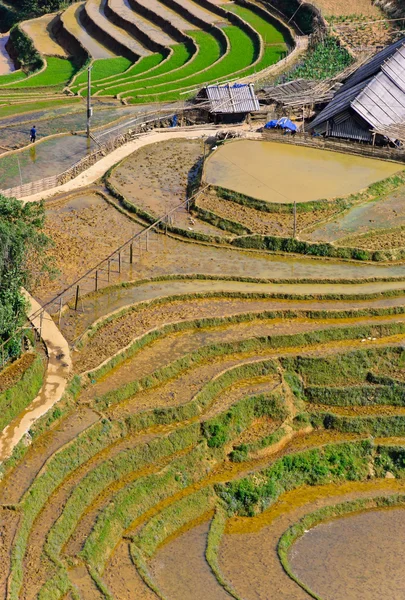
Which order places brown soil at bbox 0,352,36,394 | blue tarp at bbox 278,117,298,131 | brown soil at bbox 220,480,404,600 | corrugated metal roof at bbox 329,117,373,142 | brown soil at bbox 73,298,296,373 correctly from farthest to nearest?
blue tarp at bbox 278,117,298,131, corrugated metal roof at bbox 329,117,373,142, brown soil at bbox 73,298,296,373, brown soil at bbox 0,352,36,394, brown soil at bbox 220,480,404,600

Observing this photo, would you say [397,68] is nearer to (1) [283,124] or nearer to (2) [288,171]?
(1) [283,124]

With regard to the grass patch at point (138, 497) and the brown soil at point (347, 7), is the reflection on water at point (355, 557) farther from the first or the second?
the brown soil at point (347, 7)

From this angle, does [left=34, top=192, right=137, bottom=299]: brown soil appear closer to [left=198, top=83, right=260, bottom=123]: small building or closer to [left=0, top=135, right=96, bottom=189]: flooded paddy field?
[left=0, top=135, right=96, bottom=189]: flooded paddy field

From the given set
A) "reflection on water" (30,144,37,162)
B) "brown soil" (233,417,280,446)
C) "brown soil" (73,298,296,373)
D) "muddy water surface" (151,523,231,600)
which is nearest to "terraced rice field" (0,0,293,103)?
"reflection on water" (30,144,37,162)

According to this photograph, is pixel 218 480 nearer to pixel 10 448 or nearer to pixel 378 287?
pixel 10 448

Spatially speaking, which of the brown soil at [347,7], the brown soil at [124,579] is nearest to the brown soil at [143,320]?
the brown soil at [124,579]

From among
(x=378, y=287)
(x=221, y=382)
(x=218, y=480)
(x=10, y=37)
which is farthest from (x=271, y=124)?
(x=10, y=37)

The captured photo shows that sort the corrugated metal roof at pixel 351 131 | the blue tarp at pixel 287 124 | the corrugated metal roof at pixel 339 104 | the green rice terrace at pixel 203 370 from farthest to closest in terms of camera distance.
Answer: the blue tarp at pixel 287 124, the corrugated metal roof at pixel 339 104, the corrugated metal roof at pixel 351 131, the green rice terrace at pixel 203 370

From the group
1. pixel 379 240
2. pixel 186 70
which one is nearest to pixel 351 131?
pixel 379 240
